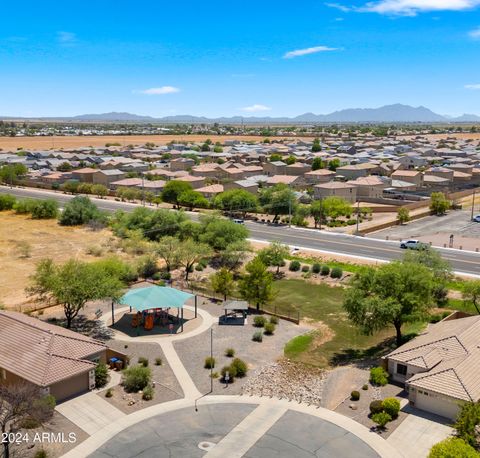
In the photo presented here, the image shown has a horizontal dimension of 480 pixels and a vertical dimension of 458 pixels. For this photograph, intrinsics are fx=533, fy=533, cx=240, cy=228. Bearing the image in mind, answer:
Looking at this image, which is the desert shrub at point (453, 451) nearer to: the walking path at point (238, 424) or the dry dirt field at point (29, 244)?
the walking path at point (238, 424)

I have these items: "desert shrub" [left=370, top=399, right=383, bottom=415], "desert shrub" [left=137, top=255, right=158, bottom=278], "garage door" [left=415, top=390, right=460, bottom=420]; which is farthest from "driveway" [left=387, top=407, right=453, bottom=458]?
"desert shrub" [left=137, top=255, right=158, bottom=278]

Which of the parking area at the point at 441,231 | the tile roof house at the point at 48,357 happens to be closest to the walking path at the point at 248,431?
the tile roof house at the point at 48,357

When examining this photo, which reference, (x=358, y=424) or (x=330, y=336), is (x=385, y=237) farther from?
(x=358, y=424)

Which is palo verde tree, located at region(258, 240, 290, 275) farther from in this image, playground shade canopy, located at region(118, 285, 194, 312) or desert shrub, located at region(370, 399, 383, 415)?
desert shrub, located at region(370, 399, 383, 415)

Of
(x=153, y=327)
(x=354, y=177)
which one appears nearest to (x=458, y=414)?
(x=153, y=327)

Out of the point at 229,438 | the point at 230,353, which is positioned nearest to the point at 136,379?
the point at 229,438

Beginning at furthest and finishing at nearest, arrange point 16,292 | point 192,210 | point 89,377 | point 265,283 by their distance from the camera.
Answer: point 192,210 → point 16,292 → point 265,283 → point 89,377
